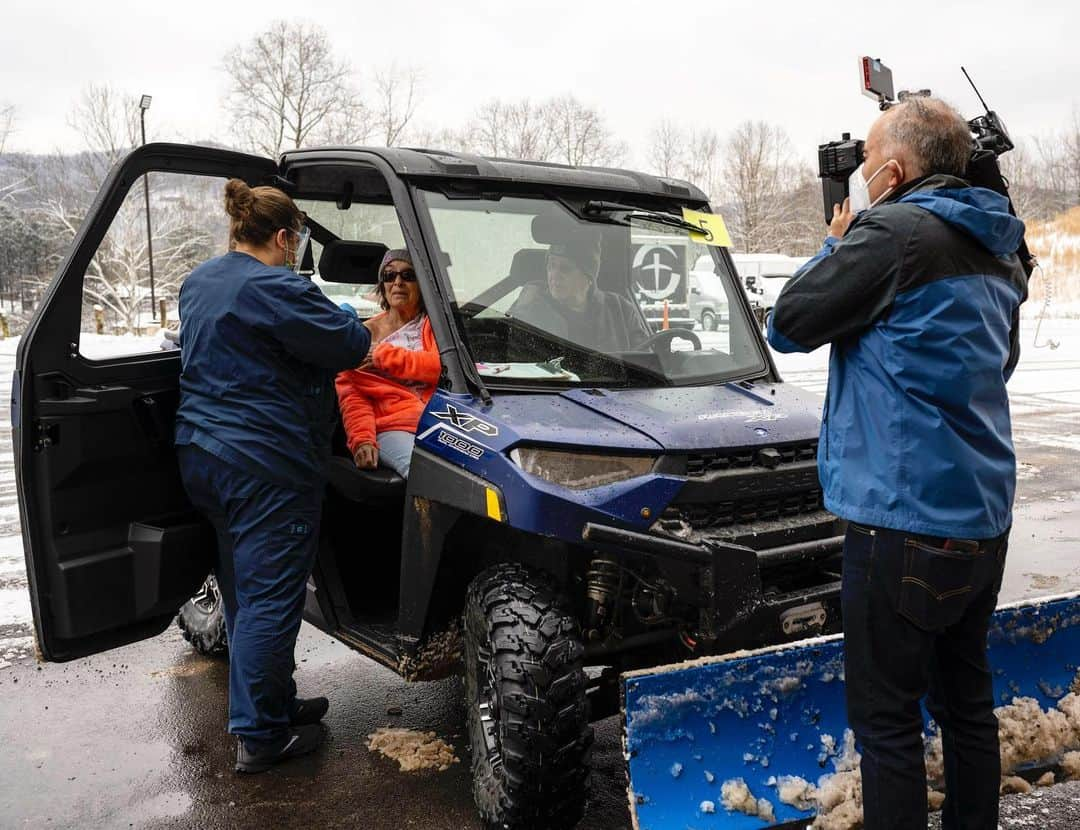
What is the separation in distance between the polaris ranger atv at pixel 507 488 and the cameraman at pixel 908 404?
1.99ft

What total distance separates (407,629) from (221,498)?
811 mm

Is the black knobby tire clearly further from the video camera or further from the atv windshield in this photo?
the video camera

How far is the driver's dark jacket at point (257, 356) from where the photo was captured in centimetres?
349

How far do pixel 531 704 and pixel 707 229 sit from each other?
85.2 inches

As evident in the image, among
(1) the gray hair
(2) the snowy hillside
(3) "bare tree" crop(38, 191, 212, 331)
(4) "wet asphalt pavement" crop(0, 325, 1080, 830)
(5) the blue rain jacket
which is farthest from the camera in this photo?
(3) "bare tree" crop(38, 191, 212, 331)

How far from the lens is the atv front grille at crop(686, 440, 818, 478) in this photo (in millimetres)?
3174

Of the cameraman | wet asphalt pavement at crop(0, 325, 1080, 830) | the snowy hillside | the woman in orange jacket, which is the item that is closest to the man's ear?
the cameraman

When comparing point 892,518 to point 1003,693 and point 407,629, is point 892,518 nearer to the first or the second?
point 1003,693

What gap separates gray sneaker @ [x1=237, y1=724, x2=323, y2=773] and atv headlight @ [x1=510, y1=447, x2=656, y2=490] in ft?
5.27

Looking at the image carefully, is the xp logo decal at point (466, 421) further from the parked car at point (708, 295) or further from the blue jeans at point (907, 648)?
the parked car at point (708, 295)

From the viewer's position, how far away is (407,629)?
3.60m

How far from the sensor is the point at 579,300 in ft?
12.9

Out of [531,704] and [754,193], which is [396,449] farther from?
[754,193]

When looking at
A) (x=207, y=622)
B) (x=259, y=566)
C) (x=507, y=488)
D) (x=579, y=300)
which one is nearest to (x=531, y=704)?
(x=507, y=488)
